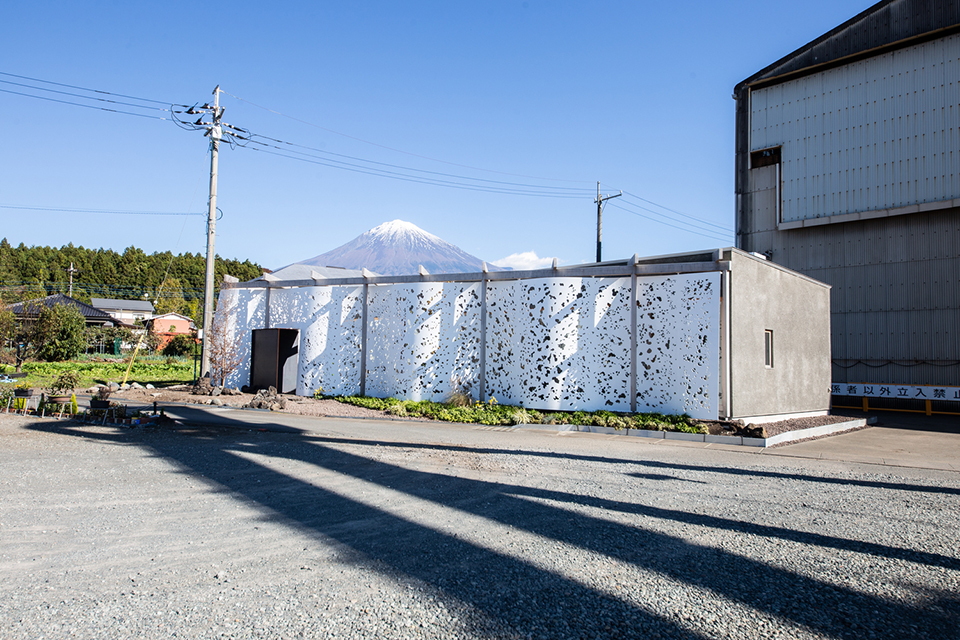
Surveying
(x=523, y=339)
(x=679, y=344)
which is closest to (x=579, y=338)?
(x=523, y=339)

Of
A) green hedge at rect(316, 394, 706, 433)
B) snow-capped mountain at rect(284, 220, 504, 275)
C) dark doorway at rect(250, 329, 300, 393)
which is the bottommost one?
green hedge at rect(316, 394, 706, 433)

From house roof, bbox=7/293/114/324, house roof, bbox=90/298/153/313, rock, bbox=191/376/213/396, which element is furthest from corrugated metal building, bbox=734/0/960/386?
house roof, bbox=90/298/153/313

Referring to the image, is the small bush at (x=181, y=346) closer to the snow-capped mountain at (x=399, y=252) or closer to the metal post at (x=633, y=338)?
the metal post at (x=633, y=338)

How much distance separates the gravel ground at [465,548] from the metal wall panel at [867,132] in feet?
45.5

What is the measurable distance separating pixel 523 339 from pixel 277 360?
766 centimetres

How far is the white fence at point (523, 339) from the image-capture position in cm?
1220

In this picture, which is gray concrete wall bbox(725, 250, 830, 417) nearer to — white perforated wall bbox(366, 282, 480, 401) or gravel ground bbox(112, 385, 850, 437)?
gravel ground bbox(112, 385, 850, 437)

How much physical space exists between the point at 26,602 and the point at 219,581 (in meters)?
1.03

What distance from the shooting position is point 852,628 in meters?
3.20

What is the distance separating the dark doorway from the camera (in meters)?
16.9

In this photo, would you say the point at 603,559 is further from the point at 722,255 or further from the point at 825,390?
the point at 825,390

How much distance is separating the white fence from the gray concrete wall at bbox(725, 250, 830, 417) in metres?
0.63

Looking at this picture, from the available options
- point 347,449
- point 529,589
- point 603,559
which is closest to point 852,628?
point 603,559

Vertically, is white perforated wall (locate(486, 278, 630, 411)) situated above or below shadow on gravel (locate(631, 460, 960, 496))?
above
